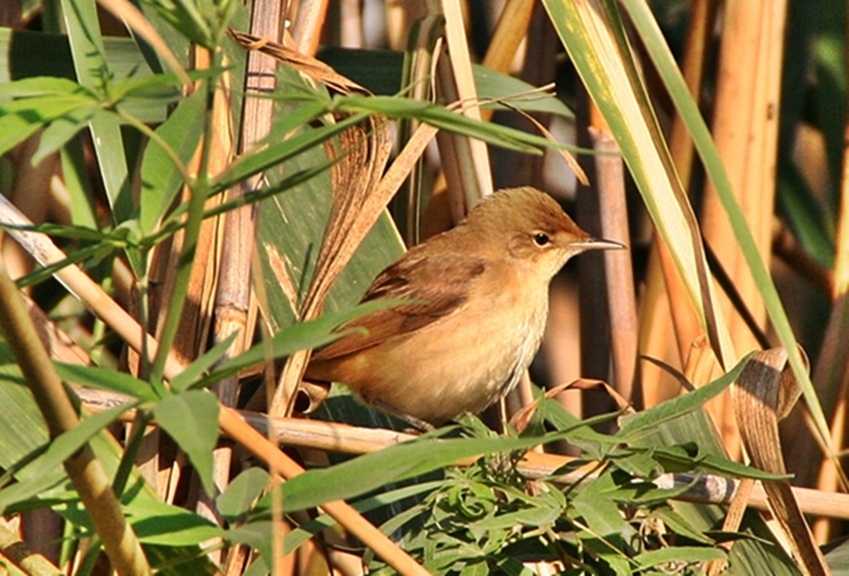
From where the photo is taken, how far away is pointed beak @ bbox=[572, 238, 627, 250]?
8.84ft

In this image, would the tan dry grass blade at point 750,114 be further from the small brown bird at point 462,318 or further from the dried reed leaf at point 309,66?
the dried reed leaf at point 309,66

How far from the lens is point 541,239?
3043mm

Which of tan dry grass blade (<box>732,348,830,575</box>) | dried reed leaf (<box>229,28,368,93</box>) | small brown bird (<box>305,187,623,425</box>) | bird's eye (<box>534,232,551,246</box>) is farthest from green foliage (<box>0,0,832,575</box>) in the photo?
bird's eye (<box>534,232,551,246</box>)

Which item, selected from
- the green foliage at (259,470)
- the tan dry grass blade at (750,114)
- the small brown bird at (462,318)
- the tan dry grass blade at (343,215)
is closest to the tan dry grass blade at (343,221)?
the tan dry grass blade at (343,215)

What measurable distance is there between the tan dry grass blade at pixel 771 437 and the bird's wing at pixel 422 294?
1.01m

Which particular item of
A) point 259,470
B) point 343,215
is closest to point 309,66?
point 343,215

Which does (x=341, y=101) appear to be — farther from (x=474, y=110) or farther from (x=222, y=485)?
(x=474, y=110)

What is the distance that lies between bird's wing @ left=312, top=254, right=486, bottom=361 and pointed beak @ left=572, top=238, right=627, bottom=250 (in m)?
0.26

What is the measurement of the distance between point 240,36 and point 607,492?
0.97 meters

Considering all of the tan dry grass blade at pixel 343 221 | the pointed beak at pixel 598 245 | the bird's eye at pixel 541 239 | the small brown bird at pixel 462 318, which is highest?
the tan dry grass blade at pixel 343 221

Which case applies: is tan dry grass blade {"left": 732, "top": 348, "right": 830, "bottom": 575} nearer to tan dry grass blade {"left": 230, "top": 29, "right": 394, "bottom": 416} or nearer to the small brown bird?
tan dry grass blade {"left": 230, "top": 29, "right": 394, "bottom": 416}

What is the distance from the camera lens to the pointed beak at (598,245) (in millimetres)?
2696

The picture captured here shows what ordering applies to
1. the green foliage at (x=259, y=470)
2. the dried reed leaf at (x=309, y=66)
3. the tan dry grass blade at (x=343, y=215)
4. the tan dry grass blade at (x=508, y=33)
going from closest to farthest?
the green foliage at (x=259, y=470) < the dried reed leaf at (x=309, y=66) < the tan dry grass blade at (x=343, y=215) < the tan dry grass blade at (x=508, y=33)

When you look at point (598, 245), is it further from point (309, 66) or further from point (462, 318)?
point (309, 66)
